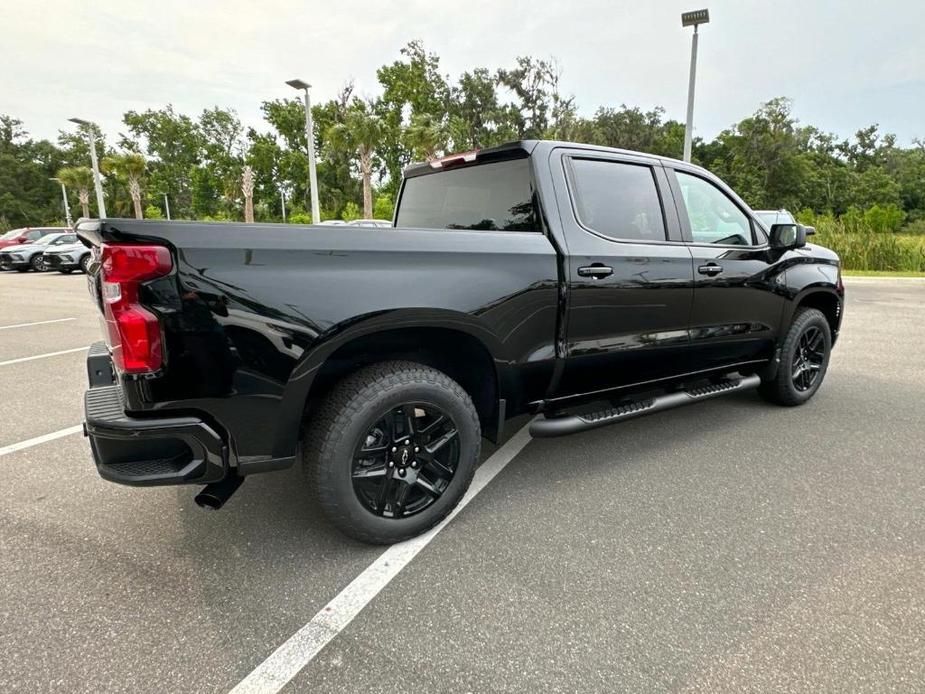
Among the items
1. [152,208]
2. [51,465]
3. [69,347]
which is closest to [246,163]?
[152,208]

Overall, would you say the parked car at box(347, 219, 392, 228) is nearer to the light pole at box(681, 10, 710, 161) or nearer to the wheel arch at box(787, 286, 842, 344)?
the wheel arch at box(787, 286, 842, 344)

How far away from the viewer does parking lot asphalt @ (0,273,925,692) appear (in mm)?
1756

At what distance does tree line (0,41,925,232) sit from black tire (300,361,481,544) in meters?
29.1

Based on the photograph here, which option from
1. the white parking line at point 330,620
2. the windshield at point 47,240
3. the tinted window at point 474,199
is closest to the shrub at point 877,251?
the tinted window at point 474,199

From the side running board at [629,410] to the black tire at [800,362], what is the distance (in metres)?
0.38

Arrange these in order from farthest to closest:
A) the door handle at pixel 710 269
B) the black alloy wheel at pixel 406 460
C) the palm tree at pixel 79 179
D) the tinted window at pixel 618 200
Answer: the palm tree at pixel 79 179 < the door handle at pixel 710 269 < the tinted window at pixel 618 200 < the black alloy wheel at pixel 406 460

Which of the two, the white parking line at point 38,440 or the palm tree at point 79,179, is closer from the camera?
the white parking line at point 38,440

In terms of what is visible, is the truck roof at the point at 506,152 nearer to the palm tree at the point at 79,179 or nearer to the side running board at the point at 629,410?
the side running board at the point at 629,410

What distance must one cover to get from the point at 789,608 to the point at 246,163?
5857 cm

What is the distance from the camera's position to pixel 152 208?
60.2 metres

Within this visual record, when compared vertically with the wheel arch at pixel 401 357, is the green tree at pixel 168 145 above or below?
above

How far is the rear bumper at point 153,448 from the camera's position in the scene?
190cm

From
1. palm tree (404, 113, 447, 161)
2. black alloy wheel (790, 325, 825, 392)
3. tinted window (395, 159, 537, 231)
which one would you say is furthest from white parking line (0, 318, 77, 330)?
palm tree (404, 113, 447, 161)

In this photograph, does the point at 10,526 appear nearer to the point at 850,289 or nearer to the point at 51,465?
the point at 51,465
